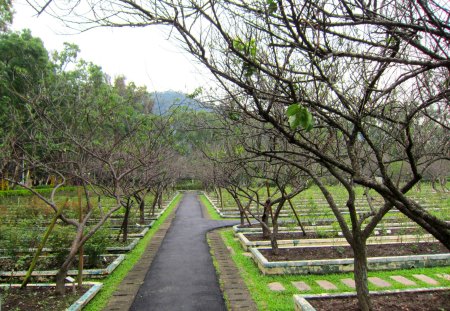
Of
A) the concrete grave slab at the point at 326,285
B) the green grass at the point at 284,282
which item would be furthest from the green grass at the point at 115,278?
the concrete grave slab at the point at 326,285

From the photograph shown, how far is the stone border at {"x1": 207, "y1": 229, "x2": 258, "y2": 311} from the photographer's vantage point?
18.5 feet

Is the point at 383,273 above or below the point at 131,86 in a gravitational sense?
below

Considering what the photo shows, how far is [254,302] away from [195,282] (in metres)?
1.55

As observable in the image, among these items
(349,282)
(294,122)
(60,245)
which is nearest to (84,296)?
(60,245)

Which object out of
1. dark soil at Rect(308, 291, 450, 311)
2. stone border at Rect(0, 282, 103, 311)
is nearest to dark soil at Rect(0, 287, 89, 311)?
stone border at Rect(0, 282, 103, 311)

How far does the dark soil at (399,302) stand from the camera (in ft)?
16.1

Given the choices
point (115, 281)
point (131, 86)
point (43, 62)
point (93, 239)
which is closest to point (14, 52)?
point (43, 62)

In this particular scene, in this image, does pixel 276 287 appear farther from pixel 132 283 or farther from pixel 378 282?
pixel 132 283

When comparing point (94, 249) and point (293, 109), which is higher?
point (293, 109)

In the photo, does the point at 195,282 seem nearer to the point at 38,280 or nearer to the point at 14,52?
the point at 38,280

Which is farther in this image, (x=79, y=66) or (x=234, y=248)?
(x=79, y=66)

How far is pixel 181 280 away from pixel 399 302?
386cm

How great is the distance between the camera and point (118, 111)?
26.6 feet

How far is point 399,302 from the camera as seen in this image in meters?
5.13
